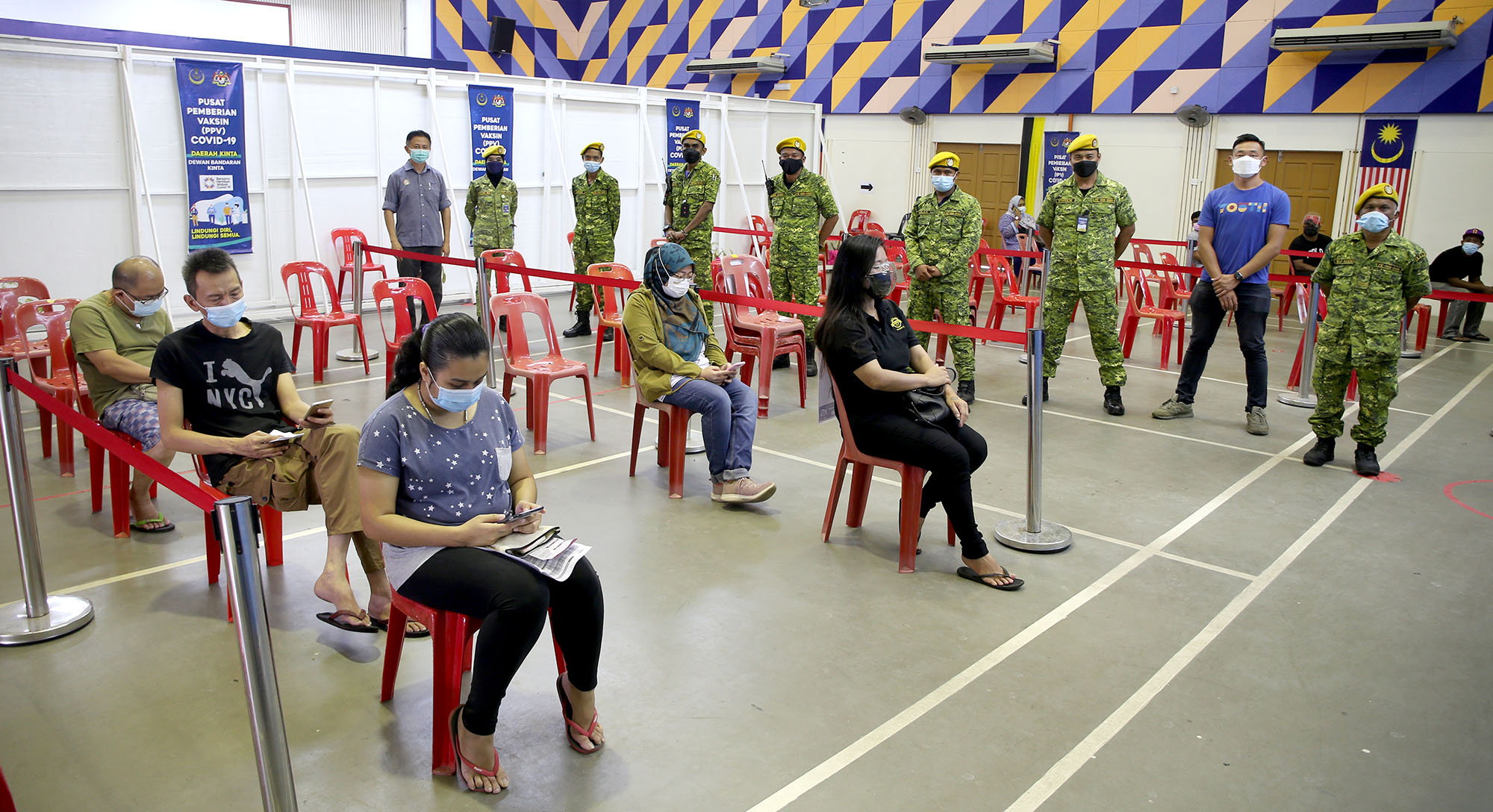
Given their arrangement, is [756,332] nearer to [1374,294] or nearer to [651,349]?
[651,349]

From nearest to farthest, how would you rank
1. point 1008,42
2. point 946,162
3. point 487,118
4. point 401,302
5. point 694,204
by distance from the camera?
point 401,302
point 946,162
point 694,204
point 487,118
point 1008,42

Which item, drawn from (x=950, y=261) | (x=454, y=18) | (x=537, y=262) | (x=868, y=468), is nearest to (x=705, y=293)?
(x=868, y=468)

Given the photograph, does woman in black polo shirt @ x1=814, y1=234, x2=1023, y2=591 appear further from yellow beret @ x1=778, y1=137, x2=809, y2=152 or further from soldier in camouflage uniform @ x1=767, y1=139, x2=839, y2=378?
yellow beret @ x1=778, y1=137, x2=809, y2=152

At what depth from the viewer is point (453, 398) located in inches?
104

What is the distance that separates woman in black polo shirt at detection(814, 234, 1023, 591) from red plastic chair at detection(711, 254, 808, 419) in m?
2.21

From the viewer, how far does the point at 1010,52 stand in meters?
14.7

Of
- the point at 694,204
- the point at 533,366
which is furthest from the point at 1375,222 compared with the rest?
the point at 694,204

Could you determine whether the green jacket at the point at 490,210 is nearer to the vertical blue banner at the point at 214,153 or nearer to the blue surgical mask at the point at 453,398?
the vertical blue banner at the point at 214,153

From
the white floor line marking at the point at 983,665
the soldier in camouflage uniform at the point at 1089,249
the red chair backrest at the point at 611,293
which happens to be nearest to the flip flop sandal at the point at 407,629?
the white floor line marking at the point at 983,665

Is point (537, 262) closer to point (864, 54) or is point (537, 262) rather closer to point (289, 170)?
point (289, 170)

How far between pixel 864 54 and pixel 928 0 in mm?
1414

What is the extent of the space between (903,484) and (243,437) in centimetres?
244

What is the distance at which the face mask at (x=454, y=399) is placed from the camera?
2.64 meters

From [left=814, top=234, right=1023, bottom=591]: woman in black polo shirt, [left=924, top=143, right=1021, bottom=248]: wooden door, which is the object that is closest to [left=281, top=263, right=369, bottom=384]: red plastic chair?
[left=814, top=234, right=1023, bottom=591]: woman in black polo shirt
